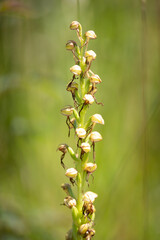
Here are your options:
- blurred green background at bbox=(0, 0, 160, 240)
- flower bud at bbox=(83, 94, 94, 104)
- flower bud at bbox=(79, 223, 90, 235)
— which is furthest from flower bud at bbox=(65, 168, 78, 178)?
blurred green background at bbox=(0, 0, 160, 240)

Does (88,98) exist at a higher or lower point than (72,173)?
higher

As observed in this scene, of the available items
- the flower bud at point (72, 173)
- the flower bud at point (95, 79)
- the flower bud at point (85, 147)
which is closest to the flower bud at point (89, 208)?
the flower bud at point (72, 173)

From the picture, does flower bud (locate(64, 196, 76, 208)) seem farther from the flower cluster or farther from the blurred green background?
the blurred green background

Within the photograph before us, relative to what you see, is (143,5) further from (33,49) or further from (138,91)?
(33,49)

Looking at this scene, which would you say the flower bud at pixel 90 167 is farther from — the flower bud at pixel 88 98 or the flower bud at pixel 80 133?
the flower bud at pixel 88 98

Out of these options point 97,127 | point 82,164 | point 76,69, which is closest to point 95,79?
point 76,69

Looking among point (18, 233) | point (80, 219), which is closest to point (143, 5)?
point (80, 219)

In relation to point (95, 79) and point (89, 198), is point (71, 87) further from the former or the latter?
point (89, 198)

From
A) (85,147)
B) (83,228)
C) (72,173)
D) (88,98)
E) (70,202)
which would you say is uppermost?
(88,98)
